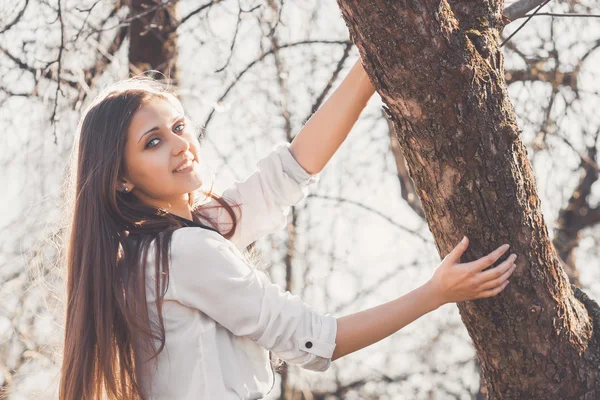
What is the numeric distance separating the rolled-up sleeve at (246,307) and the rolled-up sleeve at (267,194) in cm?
42

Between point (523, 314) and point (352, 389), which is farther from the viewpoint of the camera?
point (352, 389)

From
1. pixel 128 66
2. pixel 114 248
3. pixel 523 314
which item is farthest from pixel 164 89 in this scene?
pixel 128 66

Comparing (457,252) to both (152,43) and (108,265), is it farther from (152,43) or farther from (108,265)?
(152,43)

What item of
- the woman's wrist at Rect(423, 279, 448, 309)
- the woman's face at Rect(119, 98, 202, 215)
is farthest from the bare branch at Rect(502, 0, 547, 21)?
the woman's face at Rect(119, 98, 202, 215)

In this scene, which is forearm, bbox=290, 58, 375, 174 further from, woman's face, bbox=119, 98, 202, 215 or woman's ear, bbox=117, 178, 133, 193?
woman's ear, bbox=117, 178, 133, 193

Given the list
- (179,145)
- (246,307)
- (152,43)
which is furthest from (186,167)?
(152,43)

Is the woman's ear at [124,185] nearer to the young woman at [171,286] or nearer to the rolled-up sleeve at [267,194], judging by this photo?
the young woman at [171,286]

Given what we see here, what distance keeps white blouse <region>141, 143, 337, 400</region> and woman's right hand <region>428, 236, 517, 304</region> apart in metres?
0.29

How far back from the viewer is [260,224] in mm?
2525

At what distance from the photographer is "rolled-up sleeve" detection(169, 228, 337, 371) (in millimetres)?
2014

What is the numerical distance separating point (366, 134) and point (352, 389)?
1768 mm

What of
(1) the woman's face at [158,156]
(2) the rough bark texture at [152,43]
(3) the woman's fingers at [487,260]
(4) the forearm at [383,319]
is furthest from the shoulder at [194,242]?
(2) the rough bark texture at [152,43]

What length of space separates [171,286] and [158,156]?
1.16 feet

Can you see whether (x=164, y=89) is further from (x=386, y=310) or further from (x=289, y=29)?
(x=289, y=29)
